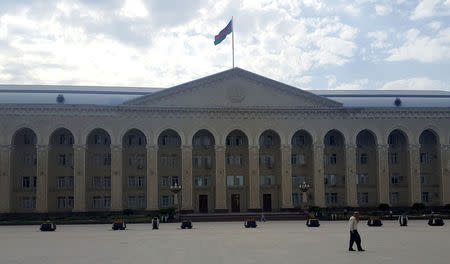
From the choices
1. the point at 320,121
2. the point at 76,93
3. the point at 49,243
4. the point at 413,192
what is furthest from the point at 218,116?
the point at 49,243

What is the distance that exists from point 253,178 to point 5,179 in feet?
85.5

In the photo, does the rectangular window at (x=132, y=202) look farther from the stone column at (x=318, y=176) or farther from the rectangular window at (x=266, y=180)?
the stone column at (x=318, y=176)

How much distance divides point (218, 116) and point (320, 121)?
1159cm

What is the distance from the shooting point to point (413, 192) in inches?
2183

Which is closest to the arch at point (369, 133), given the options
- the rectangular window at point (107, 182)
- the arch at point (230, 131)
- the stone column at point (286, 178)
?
the stone column at point (286, 178)

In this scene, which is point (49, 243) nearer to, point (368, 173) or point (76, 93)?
point (76, 93)

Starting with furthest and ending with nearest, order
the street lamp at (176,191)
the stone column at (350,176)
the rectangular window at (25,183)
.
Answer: the stone column at (350,176)
the rectangular window at (25,183)
the street lamp at (176,191)

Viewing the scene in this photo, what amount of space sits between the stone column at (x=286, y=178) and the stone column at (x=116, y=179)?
57.7 ft

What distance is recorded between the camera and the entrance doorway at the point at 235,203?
56031 millimetres

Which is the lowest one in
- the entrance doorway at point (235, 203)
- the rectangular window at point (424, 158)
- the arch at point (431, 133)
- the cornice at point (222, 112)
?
the entrance doorway at point (235, 203)

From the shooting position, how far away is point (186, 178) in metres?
53.1

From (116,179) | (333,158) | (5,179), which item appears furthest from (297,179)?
(5,179)

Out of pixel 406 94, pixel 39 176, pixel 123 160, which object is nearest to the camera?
pixel 39 176

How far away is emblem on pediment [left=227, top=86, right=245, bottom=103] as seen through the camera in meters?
54.4
